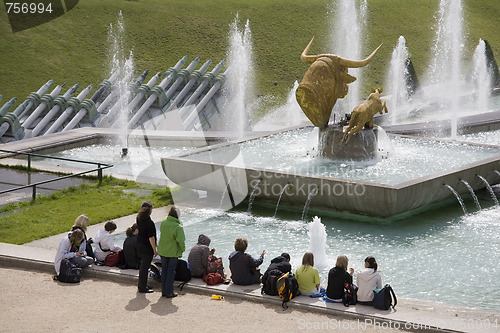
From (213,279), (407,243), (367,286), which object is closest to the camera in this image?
(367,286)

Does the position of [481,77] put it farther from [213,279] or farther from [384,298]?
[384,298]

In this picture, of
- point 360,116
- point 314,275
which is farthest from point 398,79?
point 314,275

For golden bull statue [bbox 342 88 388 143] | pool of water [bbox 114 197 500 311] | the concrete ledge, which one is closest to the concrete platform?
the concrete ledge

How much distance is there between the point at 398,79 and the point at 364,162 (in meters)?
28.0

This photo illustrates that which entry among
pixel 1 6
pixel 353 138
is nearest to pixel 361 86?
pixel 1 6

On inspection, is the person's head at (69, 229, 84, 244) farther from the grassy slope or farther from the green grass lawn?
the grassy slope

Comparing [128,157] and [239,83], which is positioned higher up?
[239,83]

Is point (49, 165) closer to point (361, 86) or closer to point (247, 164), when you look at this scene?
point (247, 164)

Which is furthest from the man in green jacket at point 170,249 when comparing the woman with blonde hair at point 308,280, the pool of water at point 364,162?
the pool of water at point 364,162

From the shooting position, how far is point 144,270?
12242mm

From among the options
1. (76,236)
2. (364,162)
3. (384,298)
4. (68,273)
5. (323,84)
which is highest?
(323,84)

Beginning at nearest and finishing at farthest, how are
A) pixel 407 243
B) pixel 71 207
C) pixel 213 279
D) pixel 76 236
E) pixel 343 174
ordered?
pixel 213 279
pixel 76 236
pixel 407 243
pixel 71 207
pixel 343 174

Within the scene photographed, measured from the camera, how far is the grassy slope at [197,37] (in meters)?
44.7

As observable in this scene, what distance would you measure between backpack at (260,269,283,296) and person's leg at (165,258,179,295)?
135cm
